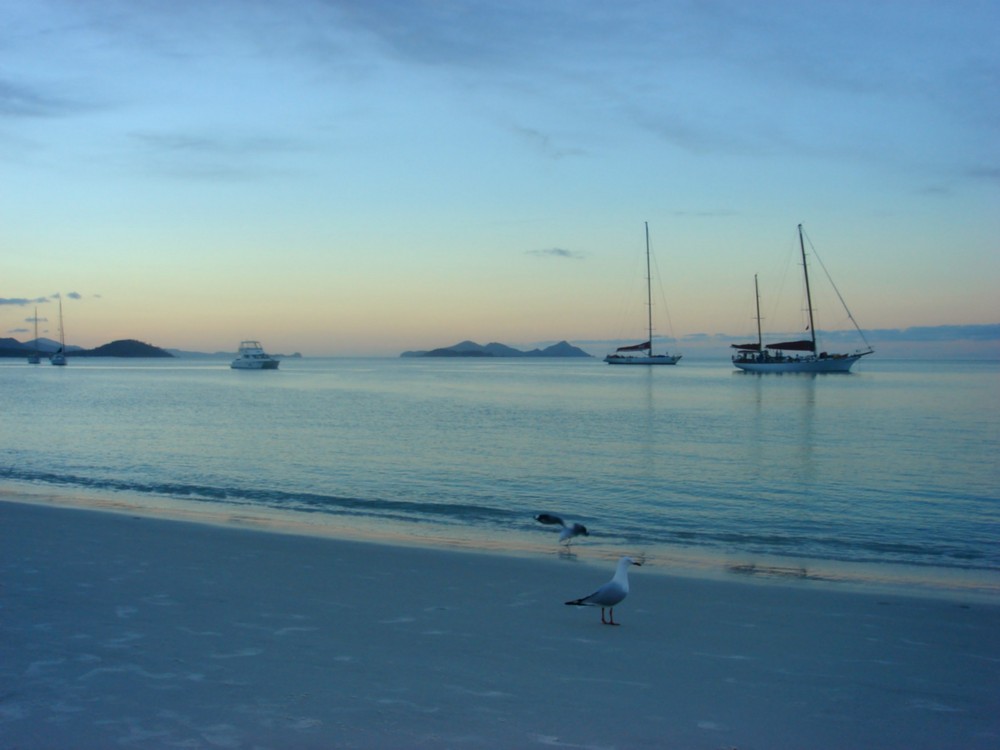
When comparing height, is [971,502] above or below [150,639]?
below

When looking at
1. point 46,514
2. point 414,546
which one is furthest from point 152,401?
point 414,546

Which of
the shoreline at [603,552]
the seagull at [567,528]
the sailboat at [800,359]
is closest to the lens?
the shoreline at [603,552]

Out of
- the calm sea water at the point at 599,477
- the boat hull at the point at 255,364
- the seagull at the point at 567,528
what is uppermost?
the boat hull at the point at 255,364

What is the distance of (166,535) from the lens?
511 inches

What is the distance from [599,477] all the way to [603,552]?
31.9 ft

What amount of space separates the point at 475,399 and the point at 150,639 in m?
55.7

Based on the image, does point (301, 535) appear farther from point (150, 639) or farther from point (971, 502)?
point (971, 502)

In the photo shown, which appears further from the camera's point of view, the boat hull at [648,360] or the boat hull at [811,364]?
the boat hull at [648,360]

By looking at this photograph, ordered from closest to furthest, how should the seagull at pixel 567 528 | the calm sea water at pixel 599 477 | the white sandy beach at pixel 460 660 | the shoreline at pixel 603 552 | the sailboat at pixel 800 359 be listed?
the white sandy beach at pixel 460 660
the shoreline at pixel 603 552
the seagull at pixel 567 528
the calm sea water at pixel 599 477
the sailboat at pixel 800 359

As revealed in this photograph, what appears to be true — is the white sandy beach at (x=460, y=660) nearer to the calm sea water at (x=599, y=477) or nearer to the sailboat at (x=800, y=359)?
the calm sea water at (x=599, y=477)

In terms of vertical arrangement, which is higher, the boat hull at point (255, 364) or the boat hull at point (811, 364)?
the boat hull at point (255, 364)

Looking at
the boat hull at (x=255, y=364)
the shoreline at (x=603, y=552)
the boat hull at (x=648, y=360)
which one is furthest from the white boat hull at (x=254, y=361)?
the shoreline at (x=603, y=552)

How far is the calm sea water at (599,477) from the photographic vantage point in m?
14.3

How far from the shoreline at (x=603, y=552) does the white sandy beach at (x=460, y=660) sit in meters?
0.87
